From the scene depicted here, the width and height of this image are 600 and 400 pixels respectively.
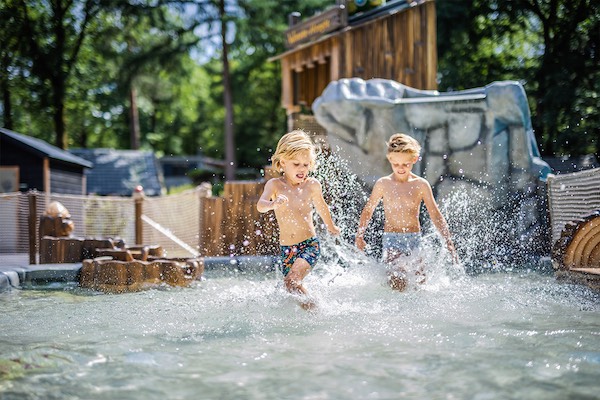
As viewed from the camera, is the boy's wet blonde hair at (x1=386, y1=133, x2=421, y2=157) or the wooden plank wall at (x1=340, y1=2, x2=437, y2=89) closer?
the boy's wet blonde hair at (x1=386, y1=133, x2=421, y2=157)

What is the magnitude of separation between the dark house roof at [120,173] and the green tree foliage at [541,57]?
1284 centimetres

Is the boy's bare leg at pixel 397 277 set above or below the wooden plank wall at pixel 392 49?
below

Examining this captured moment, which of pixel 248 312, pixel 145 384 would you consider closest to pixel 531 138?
pixel 248 312

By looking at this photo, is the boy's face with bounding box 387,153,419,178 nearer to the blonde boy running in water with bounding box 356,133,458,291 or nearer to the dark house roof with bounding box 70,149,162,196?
the blonde boy running in water with bounding box 356,133,458,291

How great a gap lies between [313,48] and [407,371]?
12309 millimetres

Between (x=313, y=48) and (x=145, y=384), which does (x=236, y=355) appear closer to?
(x=145, y=384)

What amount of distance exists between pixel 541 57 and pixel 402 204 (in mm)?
16193

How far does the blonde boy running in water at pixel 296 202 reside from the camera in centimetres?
496

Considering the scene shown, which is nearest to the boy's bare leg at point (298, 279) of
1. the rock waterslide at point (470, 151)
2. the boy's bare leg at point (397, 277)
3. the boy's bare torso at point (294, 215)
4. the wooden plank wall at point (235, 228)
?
the boy's bare torso at point (294, 215)

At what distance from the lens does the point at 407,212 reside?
5684 millimetres

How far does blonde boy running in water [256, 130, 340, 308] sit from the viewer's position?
16.3 ft

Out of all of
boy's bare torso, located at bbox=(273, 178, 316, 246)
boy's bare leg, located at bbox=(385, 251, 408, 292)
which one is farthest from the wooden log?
boy's bare torso, located at bbox=(273, 178, 316, 246)

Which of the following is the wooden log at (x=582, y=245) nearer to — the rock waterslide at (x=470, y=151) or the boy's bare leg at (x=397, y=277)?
the boy's bare leg at (x=397, y=277)

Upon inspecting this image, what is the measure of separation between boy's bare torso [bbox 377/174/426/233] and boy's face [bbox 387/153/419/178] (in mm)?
102
